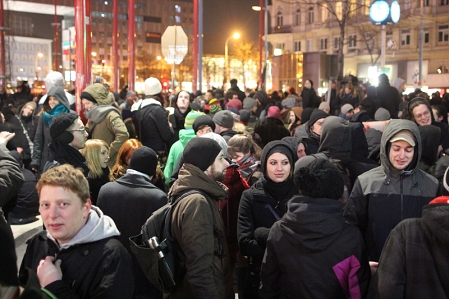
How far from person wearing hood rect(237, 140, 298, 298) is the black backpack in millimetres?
811

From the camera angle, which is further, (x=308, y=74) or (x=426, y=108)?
(x=308, y=74)

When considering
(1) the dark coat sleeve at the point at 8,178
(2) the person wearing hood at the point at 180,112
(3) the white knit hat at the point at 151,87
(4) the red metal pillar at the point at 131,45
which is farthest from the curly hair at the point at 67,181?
(4) the red metal pillar at the point at 131,45

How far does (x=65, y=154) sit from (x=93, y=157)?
2.12 feet

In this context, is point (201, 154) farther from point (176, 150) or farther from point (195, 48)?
point (195, 48)

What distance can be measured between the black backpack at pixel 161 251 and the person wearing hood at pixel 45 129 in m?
3.93

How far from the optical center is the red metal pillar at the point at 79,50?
11.8 metres

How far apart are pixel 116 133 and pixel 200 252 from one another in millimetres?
4822

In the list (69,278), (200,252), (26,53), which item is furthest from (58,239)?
(26,53)

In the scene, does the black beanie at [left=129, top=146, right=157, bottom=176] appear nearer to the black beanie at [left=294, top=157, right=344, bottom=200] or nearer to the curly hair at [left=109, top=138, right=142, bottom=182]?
the curly hair at [left=109, top=138, right=142, bottom=182]

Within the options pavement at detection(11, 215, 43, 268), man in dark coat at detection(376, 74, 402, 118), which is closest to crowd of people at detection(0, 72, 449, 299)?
pavement at detection(11, 215, 43, 268)

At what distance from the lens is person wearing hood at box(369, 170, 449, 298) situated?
10.3 ft

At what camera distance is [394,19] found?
1499 cm

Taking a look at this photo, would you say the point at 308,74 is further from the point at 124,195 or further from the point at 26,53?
the point at 26,53

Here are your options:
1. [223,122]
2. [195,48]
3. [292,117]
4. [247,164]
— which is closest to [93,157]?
[247,164]
